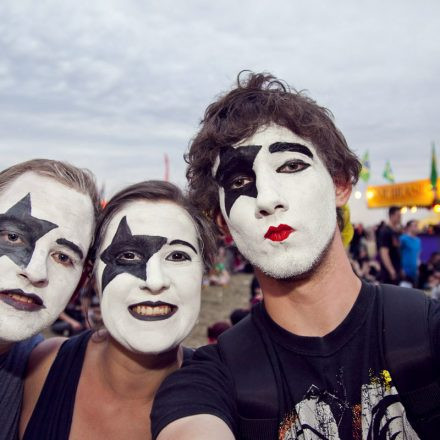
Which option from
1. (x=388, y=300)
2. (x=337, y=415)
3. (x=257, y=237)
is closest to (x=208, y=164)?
(x=257, y=237)

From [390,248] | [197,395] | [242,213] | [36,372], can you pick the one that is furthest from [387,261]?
[197,395]

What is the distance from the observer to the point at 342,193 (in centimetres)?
239

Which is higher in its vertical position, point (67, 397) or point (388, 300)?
point (388, 300)

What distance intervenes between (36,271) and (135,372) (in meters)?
0.73

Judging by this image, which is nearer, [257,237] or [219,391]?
[219,391]

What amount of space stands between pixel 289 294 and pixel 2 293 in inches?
50.8

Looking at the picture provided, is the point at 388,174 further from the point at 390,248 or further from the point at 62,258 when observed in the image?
the point at 62,258

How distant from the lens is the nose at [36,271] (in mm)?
2018

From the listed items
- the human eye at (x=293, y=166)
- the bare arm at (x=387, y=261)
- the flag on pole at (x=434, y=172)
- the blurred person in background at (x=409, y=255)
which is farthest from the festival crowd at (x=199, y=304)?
the flag on pole at (x=434, y=172)

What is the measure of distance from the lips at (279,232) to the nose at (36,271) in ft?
3.43

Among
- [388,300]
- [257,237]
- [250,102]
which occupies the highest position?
[250,102]

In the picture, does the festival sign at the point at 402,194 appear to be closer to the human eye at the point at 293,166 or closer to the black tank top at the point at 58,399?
the human eye at the point at 293,166

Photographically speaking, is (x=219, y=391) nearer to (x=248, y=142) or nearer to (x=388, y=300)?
(x=388, y=300)

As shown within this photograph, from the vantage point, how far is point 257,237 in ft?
6.68
